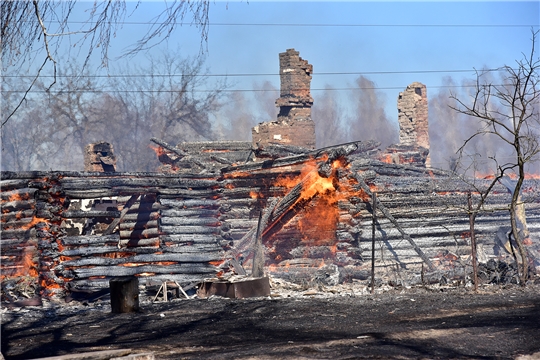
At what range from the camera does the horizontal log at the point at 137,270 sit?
1333 cm

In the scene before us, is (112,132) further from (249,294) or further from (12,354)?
(12,354)

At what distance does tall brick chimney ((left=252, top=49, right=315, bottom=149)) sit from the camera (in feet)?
85.6

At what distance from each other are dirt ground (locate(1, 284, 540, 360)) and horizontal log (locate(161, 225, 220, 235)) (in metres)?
2.96

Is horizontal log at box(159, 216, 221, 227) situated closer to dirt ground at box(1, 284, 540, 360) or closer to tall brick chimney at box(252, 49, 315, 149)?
dirt ground at box(1, 284, 540, 360)

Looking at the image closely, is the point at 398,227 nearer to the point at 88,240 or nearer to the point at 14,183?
the point at 88,240

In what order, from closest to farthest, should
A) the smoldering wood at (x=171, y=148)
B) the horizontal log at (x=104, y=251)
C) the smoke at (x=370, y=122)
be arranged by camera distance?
the horizontal log at (x=104, y=251) → the smoldering wood at (x=171, y=148) → the smoke at (x=370, y=122)

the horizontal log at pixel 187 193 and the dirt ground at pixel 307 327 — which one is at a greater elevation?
the horizontal log at pixel 187 193

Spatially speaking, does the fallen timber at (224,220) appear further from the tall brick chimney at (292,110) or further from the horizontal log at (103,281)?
the tall brick chimney at (292,110)

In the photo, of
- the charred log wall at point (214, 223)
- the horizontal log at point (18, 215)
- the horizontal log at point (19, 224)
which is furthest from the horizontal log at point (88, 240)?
the horizontal log at point (18, 215)

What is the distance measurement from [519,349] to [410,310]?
3021 millimetres

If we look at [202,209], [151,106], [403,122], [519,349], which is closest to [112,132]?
[151,106]

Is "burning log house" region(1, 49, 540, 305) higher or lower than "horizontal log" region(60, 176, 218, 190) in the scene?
lower

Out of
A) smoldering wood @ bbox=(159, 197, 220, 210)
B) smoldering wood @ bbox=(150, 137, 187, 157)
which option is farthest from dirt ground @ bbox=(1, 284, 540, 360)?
smoldering wood @ bbox=(150, 137, 187, 157)

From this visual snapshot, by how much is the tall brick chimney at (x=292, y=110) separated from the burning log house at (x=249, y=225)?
8455 millimetres
